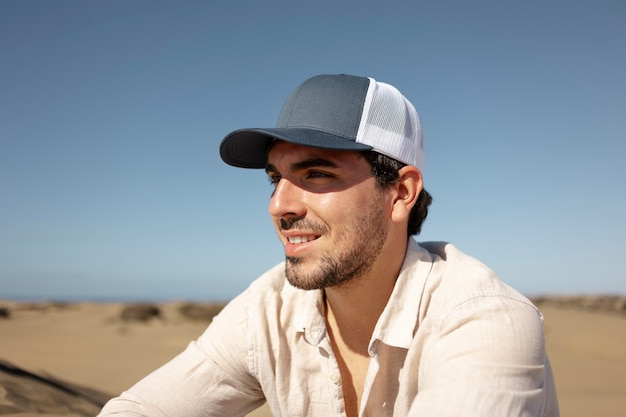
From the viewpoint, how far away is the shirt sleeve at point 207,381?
2.58 meters

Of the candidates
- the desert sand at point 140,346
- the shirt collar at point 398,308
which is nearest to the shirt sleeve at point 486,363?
the shirt collar at point 398,308

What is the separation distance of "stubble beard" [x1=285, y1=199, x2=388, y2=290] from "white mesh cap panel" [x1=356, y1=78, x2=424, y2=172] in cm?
27

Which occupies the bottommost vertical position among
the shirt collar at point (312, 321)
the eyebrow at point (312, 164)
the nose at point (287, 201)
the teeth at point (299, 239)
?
the shirt collar at point (312, 321)

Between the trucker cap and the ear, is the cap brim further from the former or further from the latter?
the ear

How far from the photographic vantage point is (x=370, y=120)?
2.52m

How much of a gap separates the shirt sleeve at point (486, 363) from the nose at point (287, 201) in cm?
79

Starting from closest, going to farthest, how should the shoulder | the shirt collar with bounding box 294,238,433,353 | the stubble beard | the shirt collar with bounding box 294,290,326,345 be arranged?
the shoulder < the shirt collar with bounding box 294,238,433,353 < the stubble beard < the shirt collar with bounding box 294,290,326,345

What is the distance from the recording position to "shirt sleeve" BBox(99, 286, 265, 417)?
2582mm

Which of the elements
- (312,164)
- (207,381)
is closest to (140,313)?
(207,381)

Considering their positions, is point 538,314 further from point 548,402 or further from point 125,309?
point 125,309

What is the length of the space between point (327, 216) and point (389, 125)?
0.53 m

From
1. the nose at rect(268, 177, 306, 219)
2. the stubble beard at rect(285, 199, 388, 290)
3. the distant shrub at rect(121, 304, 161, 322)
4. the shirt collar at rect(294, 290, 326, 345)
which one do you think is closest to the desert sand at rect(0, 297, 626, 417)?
the distant shrub at rect(121, 304, 161, 322)

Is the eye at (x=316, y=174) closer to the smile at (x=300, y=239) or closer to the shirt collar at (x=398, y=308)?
the smile at (x=300, y=239)

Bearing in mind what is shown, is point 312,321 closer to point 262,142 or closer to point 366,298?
point 366,298
